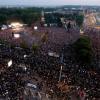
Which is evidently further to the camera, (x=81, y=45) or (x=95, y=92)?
(x=81, y=45)

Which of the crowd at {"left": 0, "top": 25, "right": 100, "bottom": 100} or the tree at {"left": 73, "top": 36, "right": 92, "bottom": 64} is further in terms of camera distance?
the tree at {"left": 73, "top": 36, "right": 92, "bottom": 64}

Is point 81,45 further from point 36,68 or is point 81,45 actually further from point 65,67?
point 36,68

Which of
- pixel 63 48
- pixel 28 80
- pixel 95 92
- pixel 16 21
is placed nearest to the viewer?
pixel 95 92

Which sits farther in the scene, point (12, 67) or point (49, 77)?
point (12, 67)

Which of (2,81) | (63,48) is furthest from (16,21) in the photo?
(2,81)

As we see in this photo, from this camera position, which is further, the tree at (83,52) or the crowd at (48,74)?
the tree at (83,52)

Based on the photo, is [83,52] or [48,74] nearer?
[48,74]

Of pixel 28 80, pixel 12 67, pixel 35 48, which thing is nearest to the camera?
pixel 28 80

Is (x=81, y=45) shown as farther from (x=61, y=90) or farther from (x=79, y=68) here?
(x=61, y=90)

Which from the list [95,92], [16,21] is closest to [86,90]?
[95,92]

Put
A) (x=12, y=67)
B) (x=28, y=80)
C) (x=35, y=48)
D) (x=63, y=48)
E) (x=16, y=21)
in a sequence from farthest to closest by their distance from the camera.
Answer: (x=16, y=21), (x=63, y=48), (x=35, y=48), (x=12, y=67), (x=28, y=80)
